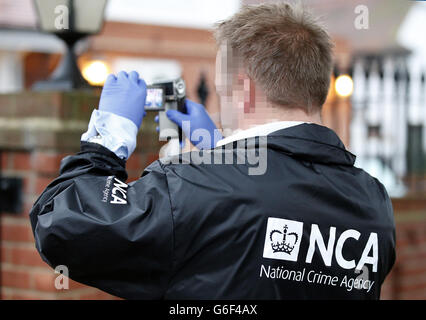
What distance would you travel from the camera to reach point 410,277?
4887 mm

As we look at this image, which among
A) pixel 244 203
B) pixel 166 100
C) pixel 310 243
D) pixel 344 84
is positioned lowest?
pixel 310 243

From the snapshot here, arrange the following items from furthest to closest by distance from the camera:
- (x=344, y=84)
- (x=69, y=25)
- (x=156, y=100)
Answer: (x=344, y=84) < (x=69, y=25) < (x=156, y=100)

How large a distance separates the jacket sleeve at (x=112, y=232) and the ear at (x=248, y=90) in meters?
0.30

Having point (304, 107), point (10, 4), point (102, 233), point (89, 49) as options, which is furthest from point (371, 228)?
point (10, 4)

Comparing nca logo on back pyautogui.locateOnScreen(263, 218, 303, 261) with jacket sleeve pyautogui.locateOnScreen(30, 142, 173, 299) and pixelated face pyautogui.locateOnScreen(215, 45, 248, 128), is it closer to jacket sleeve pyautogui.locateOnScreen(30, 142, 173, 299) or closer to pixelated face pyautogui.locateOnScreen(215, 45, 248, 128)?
jacket sleeve pyautogui.locateOnScreen(30, 142, 173, 299)

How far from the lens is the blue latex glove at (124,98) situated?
6.14 ft

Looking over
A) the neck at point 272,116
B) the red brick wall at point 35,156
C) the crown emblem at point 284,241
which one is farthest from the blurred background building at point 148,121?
the crown emblem at point 284,241

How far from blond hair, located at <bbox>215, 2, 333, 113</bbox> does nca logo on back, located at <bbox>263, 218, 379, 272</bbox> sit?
1.14 ft

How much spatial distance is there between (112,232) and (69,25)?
5.39 feet

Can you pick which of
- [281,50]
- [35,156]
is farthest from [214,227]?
[35,156]

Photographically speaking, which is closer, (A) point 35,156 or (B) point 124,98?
(B) point 124,98

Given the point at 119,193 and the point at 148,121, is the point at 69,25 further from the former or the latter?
the point at 119,193

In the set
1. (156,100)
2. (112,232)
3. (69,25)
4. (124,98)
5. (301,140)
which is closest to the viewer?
(112,232)

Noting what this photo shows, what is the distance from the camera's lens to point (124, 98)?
1882 mm
